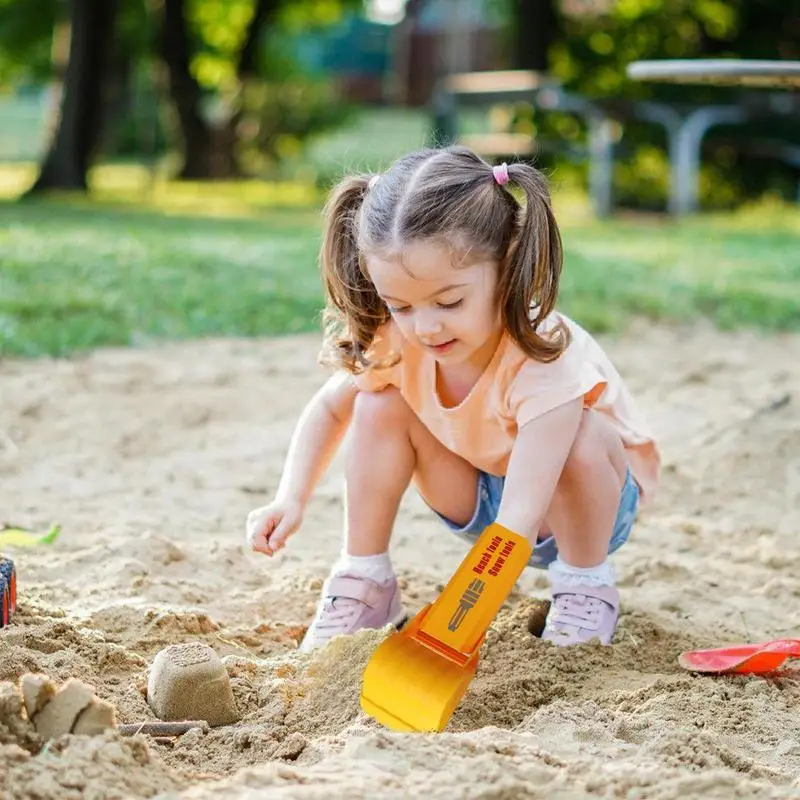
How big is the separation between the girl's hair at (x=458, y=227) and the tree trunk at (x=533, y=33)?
1378 cm

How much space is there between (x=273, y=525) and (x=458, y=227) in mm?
613

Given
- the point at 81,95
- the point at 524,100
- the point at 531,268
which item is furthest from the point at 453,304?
the point at 81,95

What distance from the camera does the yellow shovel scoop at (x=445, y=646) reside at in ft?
5.81

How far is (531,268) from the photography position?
1.99 meters

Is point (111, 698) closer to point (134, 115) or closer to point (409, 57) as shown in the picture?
point (134, 115)

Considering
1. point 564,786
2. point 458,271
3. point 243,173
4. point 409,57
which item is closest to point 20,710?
point 564,786

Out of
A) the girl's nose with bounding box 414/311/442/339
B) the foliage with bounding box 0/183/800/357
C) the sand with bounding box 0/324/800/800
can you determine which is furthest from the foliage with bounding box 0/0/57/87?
the girl's nose with bounding box 414/311/442/339

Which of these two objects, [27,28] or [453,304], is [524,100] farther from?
[27,28]

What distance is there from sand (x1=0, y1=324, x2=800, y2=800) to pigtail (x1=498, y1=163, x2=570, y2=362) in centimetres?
53

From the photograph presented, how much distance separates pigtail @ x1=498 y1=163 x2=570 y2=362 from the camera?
78.5 inches

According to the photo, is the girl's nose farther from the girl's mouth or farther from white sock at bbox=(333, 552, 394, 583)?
white sock at bbox=(333, 552, 394, 583)

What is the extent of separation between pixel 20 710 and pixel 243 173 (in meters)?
16.7

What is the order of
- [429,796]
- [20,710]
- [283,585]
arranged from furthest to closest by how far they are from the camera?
[283,585] < [20,710] < [429,796]

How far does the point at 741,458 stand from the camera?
3.42m
